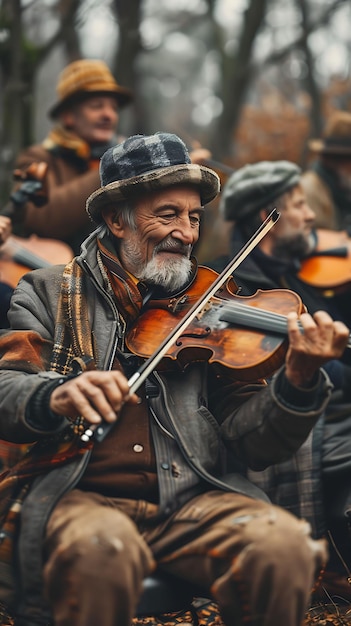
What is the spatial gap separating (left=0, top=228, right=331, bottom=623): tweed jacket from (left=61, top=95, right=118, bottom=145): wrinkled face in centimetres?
331

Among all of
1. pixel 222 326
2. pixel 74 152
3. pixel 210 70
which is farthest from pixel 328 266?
pixel 210 70

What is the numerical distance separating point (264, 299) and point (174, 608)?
1011 millimetres

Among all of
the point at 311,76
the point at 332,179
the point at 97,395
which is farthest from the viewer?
the point at 311,76

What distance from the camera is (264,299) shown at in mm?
3502

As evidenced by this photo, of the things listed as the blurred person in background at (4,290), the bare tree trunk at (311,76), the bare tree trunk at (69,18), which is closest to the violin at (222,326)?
the blurred person in background at (4,290)

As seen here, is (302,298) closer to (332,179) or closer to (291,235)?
(291,235)

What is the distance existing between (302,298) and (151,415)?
1972mm

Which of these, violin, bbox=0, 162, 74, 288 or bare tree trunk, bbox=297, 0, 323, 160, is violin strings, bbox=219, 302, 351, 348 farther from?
bare tree trunk, bbox=297, 0, 323, 160

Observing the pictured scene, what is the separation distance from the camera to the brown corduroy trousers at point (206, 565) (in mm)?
2779

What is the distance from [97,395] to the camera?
291 centimetres

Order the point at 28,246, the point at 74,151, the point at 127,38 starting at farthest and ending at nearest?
the point at 127,38 < the point at 74,151 < the point at 28,246

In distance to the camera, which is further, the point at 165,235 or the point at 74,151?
the point at 74,151

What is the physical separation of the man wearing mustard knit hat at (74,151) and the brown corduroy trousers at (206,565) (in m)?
3.06

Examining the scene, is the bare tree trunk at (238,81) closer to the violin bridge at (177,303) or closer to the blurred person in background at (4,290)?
the blurred person in background at (4,290)
